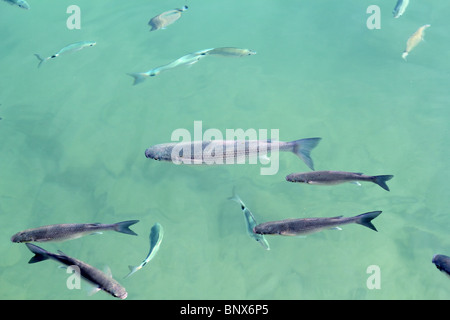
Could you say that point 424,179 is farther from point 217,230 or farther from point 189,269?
point 189,269

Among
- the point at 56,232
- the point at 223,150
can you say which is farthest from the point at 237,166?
the point at 56,232

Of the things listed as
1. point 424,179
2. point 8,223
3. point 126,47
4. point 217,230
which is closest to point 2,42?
point 126,47

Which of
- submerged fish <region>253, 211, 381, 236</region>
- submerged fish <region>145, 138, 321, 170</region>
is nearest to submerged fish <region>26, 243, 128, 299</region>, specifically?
submerged fish <region>145, 138, 321, 170</region>

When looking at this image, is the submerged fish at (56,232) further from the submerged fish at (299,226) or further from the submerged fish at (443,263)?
the submerged fish at (443,263)

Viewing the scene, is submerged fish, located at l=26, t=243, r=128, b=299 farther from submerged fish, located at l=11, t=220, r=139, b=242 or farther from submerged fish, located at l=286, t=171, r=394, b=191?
submerged fish, located at l=286, t=171, r=394, b=191

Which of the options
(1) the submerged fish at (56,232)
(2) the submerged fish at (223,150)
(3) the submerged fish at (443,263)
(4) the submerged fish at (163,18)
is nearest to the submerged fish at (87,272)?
(1) the submerged fish at (56,232)

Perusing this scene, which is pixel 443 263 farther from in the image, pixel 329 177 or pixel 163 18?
pixel 163 18
